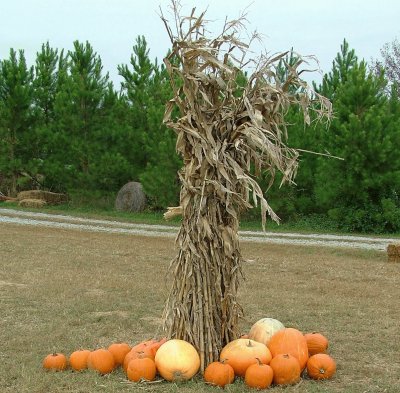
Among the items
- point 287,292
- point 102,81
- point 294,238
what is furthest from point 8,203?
point 287,292

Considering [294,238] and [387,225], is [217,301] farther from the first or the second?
[387,225]

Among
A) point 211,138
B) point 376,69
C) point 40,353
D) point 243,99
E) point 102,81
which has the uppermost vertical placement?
point 376,69

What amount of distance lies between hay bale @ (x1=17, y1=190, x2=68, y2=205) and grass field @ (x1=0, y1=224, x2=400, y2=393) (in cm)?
1415

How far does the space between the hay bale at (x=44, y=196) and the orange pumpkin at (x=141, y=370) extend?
24.4 m

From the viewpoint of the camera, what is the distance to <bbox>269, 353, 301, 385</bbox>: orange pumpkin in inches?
185

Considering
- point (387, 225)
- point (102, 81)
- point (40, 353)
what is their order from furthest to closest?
point (102, 81), point (387, 225), point (40, 353)

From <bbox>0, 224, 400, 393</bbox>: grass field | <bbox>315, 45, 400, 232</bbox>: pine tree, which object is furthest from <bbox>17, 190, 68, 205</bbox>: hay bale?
<bbox>0, 224, 400, 393</bbox>: grass field

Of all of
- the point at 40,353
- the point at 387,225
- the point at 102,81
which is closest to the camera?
the point at 40,353

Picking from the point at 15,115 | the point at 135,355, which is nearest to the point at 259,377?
the point at 135,355

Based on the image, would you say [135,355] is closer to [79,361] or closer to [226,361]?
[79,361]

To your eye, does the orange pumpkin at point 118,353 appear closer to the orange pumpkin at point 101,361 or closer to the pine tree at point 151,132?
the orange pumpkin at point 101,361

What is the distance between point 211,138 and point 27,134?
2374 cm

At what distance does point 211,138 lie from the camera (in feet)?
15.9

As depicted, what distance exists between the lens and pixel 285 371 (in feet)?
15.4
